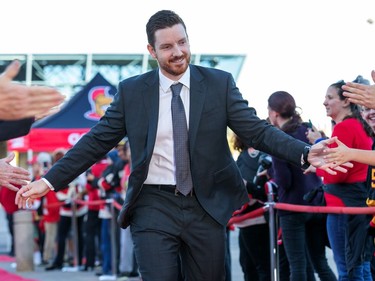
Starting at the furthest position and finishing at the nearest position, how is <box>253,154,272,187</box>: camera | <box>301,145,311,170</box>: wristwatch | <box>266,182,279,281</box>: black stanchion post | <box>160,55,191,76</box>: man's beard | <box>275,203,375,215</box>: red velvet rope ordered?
<box>253,154,272,187</box>: camera
<box>266,182,279,281</box>: black stanchion post
<box>275,203,375,215</box>: red velvet rope
<box>160,55,191,76</box>: man's beard
<box>301,145,311,170</box>: wristwatch

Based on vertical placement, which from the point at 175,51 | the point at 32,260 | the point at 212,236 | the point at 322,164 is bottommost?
the point at 32,260

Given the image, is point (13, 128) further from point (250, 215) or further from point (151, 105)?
point (250, 215)

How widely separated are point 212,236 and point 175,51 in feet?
4.20

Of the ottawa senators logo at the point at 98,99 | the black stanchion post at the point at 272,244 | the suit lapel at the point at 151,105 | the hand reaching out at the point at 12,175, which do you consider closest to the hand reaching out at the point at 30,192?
the hand reaching out at the point at 12,175

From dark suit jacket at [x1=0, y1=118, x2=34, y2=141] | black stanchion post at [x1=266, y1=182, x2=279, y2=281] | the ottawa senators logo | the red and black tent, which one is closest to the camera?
dark suit jacket at [x1=0, y1=118, x2=34, y2=141]

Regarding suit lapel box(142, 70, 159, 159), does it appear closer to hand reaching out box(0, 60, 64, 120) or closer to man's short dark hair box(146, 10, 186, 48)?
man's short dark hair box(146, 10, 186, 48)

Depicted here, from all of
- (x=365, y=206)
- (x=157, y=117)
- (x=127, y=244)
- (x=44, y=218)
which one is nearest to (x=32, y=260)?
(x=44, y=218)

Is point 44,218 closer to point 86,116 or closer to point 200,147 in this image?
point 86,116

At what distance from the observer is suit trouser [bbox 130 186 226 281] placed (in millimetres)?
6395

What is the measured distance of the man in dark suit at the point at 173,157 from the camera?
643 cm

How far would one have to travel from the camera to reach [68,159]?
6742 millimetres

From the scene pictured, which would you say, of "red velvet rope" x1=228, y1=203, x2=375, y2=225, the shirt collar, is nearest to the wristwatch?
the shirt collar

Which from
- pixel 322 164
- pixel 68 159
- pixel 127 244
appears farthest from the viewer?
pixel 127 244

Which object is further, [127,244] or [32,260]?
[32,260]
